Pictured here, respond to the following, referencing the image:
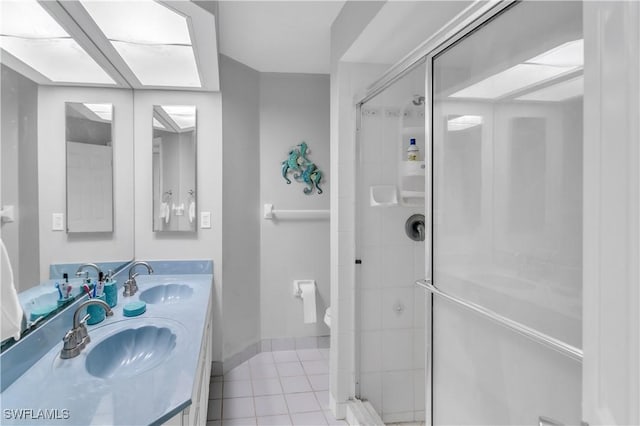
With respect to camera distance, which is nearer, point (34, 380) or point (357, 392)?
point (34, 380)

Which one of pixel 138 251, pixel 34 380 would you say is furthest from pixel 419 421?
pixel 138 251

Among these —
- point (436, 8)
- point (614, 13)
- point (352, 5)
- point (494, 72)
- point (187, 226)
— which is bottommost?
point (187, 226)

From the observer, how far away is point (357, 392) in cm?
222

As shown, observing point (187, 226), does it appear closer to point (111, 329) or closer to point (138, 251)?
point (138, 251)

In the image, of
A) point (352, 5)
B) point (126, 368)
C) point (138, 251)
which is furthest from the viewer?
point (138, 251)

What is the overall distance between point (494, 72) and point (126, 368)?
67.1 inches

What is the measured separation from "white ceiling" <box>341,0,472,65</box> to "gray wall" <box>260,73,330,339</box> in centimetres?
107

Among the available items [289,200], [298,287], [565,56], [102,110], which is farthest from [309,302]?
[565,56]

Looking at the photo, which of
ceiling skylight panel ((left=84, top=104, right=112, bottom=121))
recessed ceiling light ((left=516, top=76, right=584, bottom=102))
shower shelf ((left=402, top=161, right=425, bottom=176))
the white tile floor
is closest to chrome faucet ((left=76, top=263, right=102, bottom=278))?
ceiling skylight panel ((left=84, top=104, right=112, bottom=121))

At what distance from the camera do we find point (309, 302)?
3.04 m

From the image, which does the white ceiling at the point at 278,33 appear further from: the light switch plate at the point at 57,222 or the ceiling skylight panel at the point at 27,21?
the light switch plate at the point at 57,222

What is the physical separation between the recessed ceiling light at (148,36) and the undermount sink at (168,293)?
1.32 m

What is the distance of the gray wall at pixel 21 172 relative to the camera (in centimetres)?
102

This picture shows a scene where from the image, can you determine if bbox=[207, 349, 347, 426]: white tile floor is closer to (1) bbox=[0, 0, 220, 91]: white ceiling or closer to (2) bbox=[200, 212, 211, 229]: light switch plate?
(2) bbox=[200, 212, 211, 229]: light switch plate
